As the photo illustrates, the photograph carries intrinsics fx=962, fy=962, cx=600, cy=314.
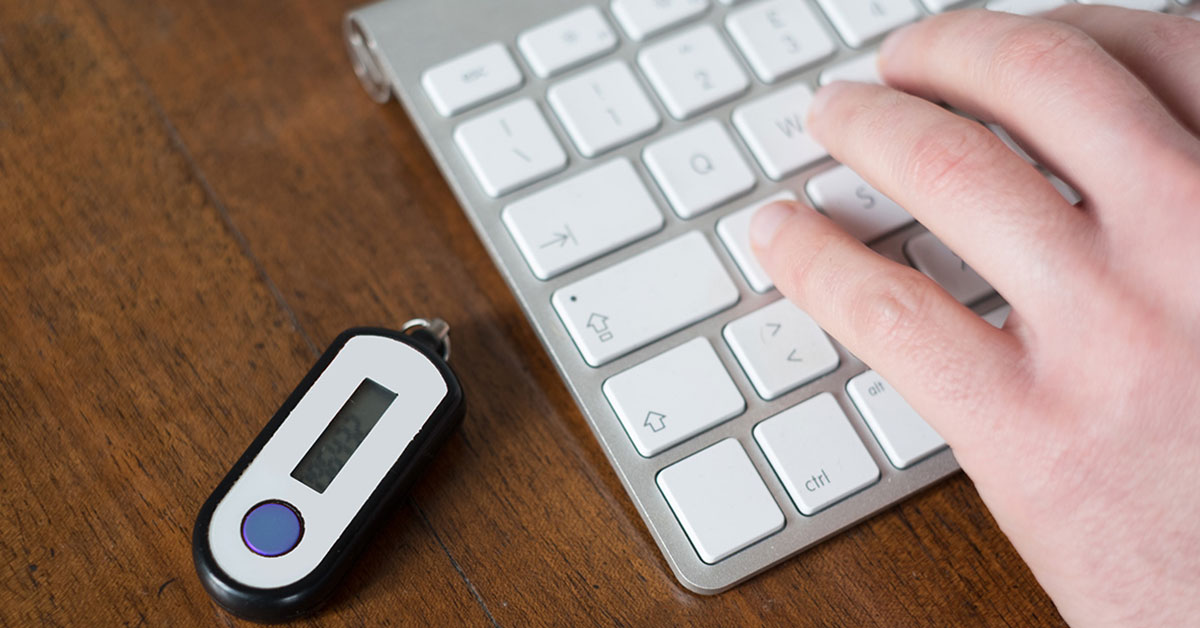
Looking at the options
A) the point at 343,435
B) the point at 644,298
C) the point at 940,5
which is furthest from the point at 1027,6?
the point at 343,435

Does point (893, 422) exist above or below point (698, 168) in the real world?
below

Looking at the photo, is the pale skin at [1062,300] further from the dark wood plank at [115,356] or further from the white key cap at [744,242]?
the dark wood plank at [115,356]

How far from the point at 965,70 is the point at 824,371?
0.16 m

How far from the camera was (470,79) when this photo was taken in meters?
0.49

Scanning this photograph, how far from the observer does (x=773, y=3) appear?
52 cm

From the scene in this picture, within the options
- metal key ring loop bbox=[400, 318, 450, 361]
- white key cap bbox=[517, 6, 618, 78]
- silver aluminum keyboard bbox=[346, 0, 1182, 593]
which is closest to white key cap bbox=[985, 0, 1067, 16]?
silver aluminum keyboard bbox=[346, 0, 1182, 593]

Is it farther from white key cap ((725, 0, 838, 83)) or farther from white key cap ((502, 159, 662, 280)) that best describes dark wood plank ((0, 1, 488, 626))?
white key cap ((725, 0, 838, 83))

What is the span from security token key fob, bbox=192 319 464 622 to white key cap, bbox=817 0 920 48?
28cm

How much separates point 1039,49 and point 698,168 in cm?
16

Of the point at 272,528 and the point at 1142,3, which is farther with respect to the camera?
the point at 1142,3

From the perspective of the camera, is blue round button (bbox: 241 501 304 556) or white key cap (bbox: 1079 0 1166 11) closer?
blue round button (bbox: 241 501 304 556)

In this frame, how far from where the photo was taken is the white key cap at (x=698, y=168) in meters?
0.47

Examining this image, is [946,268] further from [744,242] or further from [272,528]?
[272,528]

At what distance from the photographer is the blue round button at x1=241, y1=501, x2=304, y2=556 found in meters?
0.39
